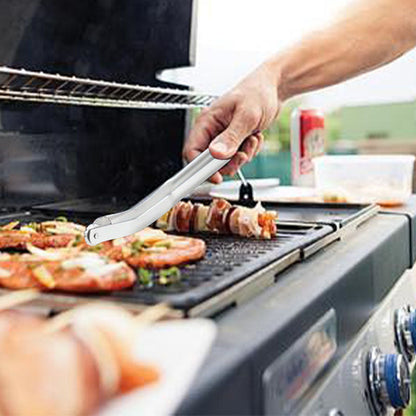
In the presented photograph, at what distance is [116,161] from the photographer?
1765mm

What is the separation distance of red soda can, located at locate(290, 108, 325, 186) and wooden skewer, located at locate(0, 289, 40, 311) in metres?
1.62

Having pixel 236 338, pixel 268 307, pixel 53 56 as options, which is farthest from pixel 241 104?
pixel 236 338

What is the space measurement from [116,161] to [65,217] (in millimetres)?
366

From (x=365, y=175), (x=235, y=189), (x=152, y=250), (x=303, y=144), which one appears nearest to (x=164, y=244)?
(x=152, y=250)

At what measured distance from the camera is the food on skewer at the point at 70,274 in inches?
29.6

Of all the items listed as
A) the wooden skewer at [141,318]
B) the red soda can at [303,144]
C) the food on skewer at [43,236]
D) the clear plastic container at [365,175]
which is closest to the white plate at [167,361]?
the wooden skewer at [141,318]

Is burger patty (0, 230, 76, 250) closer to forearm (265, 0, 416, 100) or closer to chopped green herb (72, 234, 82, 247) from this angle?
chopped green herb (72, 234, 82, 247)

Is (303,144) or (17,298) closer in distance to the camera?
(17,298)

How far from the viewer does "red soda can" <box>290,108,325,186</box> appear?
2.29m

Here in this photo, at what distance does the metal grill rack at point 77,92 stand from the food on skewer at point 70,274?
1.08 feet

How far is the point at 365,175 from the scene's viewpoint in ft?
6.55

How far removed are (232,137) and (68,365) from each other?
0.78 meters

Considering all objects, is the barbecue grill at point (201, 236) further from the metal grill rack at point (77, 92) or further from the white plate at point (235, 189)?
the white plate at point (235, 189)

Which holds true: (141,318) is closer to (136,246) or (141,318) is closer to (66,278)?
(66,278)
